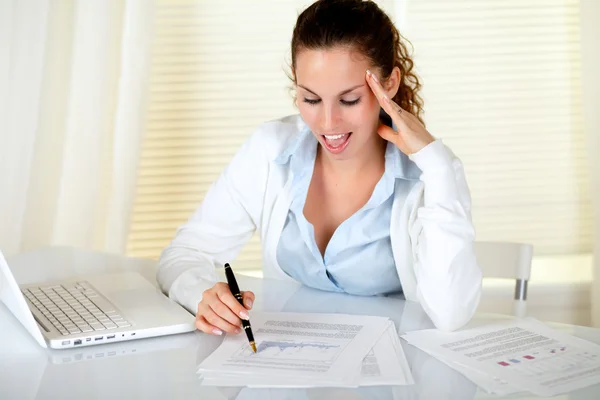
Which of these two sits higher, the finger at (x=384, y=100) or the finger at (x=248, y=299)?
the finger at (x=384, y=100)

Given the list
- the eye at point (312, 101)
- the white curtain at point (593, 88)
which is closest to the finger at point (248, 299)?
the eye at point (312, 101)

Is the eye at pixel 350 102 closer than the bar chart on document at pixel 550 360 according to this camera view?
No

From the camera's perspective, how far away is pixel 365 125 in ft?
5.76

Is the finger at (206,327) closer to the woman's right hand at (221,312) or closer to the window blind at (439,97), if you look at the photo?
the woman's right hand at (221,312)

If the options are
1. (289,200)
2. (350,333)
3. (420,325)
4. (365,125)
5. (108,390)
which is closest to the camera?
(108,390)

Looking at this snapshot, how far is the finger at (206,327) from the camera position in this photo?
1.44 m

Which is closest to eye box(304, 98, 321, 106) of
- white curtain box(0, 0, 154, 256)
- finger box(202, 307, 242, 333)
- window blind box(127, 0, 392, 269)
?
finger box(202, 307, 242, 333)

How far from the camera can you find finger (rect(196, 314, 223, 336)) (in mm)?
1440

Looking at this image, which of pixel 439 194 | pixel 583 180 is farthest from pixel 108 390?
pixel 583 180

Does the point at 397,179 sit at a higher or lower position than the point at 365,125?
lower

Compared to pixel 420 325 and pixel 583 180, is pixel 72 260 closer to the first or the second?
pixel 420 325

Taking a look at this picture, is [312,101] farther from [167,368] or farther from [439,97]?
[439,97]

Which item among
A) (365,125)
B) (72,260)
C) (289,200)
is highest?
(365,125)

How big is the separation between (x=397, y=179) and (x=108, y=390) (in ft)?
2.75
